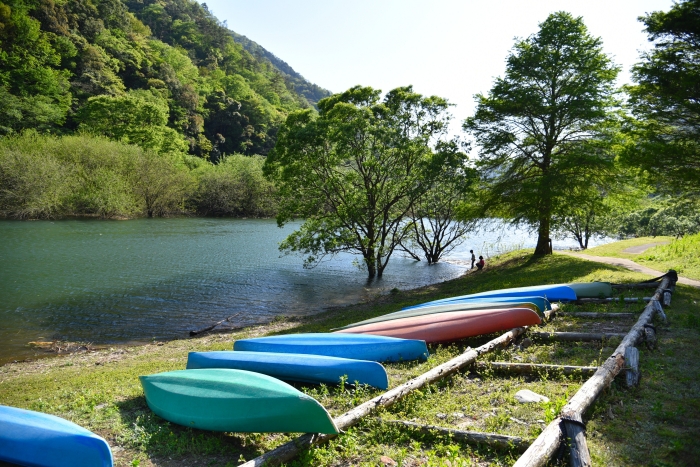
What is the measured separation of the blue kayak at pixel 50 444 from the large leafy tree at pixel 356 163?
18.0m

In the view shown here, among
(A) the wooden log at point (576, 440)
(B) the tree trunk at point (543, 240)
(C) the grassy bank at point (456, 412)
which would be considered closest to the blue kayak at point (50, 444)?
(C) the grassy bank at point (456, 412)

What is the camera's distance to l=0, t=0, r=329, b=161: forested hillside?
6131 centimetres

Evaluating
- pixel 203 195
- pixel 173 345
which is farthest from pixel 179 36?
pixel 173 345

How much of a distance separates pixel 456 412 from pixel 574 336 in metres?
3.54

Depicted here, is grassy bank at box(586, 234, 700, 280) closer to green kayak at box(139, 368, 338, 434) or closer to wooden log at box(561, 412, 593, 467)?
wooden log at box(561, 412, 593, 467)

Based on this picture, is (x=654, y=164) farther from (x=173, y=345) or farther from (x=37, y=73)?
(x=37, y=73)

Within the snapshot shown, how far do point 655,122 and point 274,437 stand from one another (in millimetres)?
16213

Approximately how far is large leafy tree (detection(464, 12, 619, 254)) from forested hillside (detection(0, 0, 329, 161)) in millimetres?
56912

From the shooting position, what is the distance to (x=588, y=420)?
4129mm

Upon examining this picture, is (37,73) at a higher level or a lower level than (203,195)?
higher

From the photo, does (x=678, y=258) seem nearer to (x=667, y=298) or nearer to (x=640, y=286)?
(x=640, y=286)

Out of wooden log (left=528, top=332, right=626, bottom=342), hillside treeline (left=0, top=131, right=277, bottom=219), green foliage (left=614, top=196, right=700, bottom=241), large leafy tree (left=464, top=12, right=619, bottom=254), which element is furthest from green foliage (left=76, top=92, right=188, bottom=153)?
wooden log (left=528, top=332, right=626, bottom=342)

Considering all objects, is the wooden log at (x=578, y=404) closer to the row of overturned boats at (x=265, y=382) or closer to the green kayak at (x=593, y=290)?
the row of overturned boats at (x=265, y=382)

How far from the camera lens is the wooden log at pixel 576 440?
3250 mm
